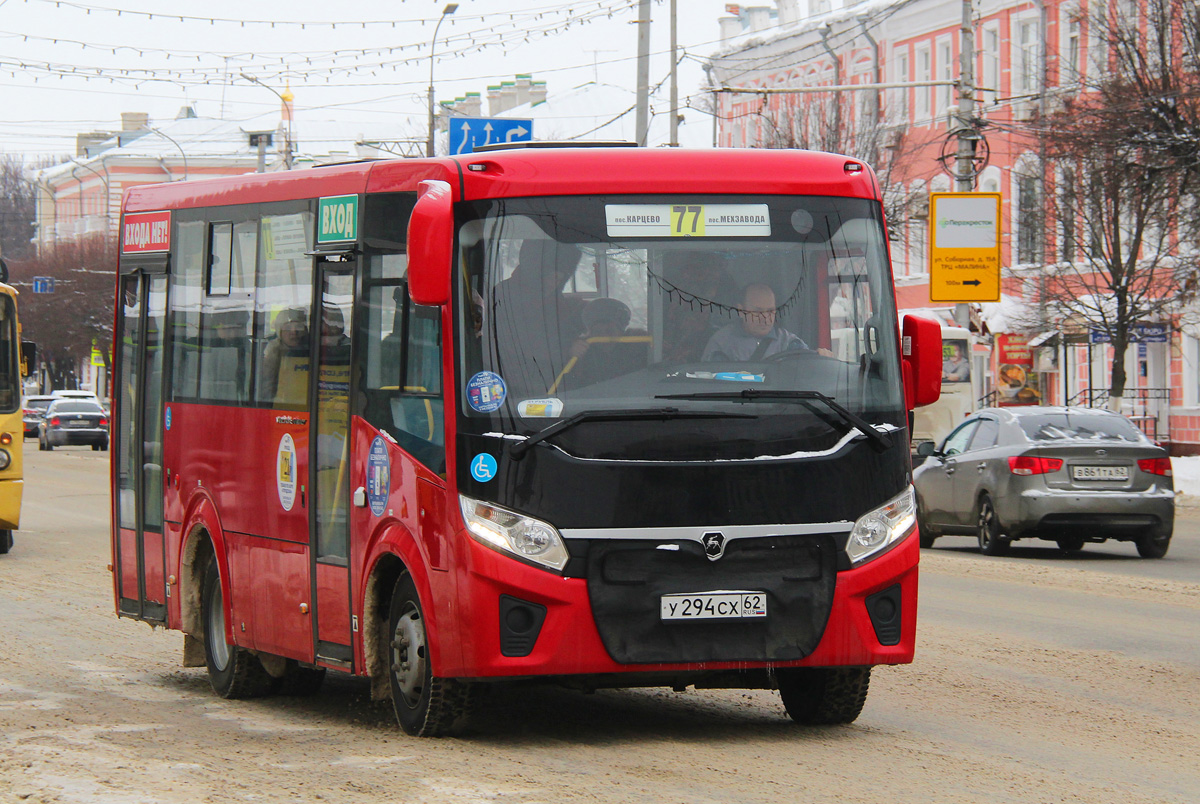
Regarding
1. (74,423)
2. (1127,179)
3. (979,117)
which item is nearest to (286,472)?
(1127,179)

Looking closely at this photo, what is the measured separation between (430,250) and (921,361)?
7.25 feet

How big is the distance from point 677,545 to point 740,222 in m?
1.35

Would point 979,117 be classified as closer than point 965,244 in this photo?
No

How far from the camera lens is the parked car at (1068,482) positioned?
62.2 feet

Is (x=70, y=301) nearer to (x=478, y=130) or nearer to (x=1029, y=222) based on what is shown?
(x=478, y=130)

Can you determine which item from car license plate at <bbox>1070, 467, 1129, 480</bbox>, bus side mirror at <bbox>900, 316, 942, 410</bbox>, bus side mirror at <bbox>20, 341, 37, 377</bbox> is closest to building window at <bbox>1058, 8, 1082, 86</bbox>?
car license plate at <bbox>1070, 467, 1129, 480</bbox>

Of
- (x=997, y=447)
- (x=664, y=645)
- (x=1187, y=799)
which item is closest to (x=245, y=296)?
(x=664, y=645)

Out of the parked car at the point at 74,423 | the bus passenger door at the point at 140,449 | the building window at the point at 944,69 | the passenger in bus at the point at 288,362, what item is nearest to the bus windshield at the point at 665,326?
the passenger in bus at the point at 288,362

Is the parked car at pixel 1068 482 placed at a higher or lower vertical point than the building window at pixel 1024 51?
lower

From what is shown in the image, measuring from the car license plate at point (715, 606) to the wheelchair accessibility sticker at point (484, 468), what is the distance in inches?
32.3

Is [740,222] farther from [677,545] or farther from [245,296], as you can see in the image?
[245,296]

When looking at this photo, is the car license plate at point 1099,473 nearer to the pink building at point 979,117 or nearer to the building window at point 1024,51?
the pink building at point 979,117

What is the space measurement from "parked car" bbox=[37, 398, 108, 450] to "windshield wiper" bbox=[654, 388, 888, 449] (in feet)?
164

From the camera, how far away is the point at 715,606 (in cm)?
761
